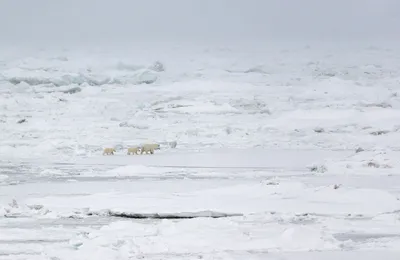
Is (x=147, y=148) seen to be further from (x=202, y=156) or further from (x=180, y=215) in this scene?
(x=180, y=215)

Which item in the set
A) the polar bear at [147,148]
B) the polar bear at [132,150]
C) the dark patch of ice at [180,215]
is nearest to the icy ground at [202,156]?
the dark patch of ice at [180,215]

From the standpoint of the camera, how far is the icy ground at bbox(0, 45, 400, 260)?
5.03 m

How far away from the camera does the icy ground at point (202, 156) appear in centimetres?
503

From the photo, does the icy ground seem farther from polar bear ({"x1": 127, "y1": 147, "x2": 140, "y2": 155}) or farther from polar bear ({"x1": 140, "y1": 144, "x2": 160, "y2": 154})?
polar bear ({"x1": 127, "y1": 147, "x2": 140, "y2": 155})

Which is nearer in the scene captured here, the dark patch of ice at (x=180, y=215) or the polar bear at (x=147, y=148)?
the dark patch of ice at (x=180, y=215)

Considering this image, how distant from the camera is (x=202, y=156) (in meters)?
9.89

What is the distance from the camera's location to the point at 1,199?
672cm

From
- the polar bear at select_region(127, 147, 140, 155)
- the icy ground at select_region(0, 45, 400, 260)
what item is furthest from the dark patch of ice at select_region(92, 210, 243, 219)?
A: the polar bear at select_region(127, 147, 140, 155)

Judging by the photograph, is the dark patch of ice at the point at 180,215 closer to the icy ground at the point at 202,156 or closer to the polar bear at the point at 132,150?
the icy ground at the point at 202,156

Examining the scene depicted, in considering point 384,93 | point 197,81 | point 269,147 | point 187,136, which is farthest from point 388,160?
point 197,81

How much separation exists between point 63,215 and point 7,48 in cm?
2016

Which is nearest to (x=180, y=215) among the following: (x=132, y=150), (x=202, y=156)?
(x=202, y=156)

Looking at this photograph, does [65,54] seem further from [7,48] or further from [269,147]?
[269,147]

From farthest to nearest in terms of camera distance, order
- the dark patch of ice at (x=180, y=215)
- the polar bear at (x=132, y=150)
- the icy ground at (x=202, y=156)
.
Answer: the polar bear at (x=132, y=150) → the dark patch of ice at (x=180, y=215) → the icy ground at (x=202, y=156)
